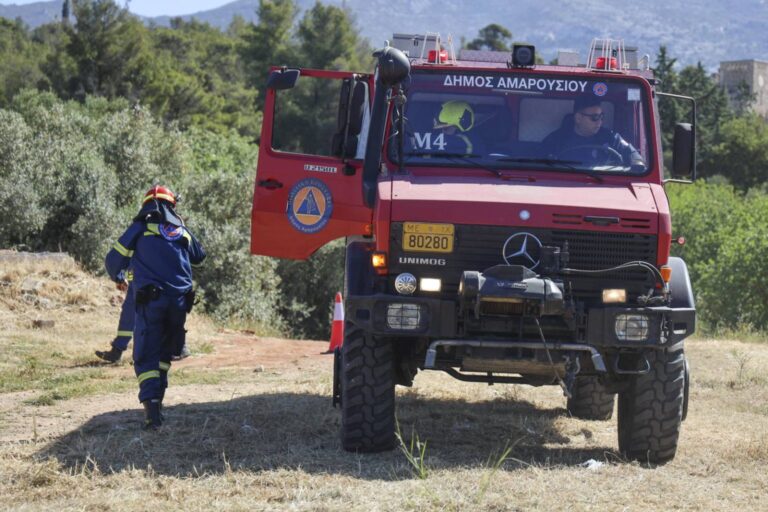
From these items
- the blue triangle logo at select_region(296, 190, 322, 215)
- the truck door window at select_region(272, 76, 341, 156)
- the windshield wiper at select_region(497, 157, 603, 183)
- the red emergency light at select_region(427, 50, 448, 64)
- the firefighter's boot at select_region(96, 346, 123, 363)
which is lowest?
the firefighter's boot at select_region(96, 346, 123, 363)

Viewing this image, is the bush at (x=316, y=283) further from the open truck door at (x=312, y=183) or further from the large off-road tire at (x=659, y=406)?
the large off-road tire at (x=659, y=406)

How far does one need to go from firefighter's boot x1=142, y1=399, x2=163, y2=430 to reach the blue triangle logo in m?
1.65

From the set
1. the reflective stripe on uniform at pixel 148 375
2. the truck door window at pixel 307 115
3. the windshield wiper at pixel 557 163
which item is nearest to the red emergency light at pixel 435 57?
the windshield wiper at pixel 557 163

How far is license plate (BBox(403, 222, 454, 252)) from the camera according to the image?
714 centimetres

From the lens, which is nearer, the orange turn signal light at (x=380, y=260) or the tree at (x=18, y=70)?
the orange turn signal light at (x=380, y=260)

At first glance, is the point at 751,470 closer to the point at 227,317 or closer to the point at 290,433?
the point at 290,433

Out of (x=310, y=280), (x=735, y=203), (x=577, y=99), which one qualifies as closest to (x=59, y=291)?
(x=577, y=99)

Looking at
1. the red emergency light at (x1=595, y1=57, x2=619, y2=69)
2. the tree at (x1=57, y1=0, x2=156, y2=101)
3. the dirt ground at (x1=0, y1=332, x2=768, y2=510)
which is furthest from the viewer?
the tree at (x1=57, y1=0, x2=156, y2=101)

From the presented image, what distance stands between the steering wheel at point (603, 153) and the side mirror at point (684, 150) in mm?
591

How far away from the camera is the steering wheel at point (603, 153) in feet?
26.0

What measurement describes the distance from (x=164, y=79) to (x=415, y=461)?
37301 millimetres

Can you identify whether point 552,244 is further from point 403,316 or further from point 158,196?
point 158,196

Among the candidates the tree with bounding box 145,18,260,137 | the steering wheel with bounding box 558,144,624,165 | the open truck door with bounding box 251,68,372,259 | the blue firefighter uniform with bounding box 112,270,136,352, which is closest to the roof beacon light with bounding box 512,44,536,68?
the steering wheel with bounding box 558,144,624,165

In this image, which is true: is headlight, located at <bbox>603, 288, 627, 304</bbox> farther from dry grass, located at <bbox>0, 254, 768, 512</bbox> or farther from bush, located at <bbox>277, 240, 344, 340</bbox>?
bush, located at <bbox>277, 240, 344, 340</bbox>
